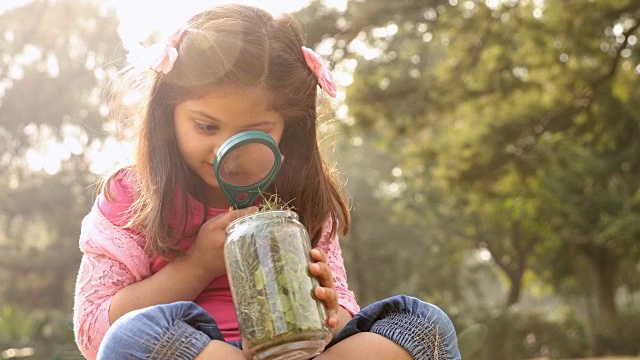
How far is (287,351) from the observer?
1549mm

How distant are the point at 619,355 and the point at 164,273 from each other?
48.3 feet

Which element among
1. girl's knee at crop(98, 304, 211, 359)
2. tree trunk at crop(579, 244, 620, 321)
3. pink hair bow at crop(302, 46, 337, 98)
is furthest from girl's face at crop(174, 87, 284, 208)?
tree trunk at crop(579, 244, 620, 321)

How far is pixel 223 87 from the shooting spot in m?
1.98

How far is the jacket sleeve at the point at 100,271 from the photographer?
1935 mm

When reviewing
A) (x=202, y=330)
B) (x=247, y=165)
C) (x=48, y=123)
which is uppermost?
(x=247, y=165)

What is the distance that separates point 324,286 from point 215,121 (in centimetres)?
53

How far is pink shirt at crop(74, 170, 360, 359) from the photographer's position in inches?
76.7

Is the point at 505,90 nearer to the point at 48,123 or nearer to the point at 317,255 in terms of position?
the point at 317,255

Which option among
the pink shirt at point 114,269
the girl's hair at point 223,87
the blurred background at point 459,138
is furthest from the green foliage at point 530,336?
the pink shirt at point 114,269

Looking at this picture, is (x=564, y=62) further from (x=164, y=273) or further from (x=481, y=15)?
(x=164, y=273)

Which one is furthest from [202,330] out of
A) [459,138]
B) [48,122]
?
[48,122]

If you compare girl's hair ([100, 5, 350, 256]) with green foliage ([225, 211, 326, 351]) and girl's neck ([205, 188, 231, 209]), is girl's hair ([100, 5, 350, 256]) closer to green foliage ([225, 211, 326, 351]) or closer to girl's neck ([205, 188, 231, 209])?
girl's neck ([205, 188, 231, 209])

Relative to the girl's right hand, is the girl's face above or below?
above

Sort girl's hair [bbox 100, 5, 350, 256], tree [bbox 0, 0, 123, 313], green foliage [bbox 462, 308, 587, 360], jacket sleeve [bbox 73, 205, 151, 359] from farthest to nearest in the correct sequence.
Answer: tree [bbox 0, 0, 123, 313], green foliage [bbox 462, 308, 587, 360], girl's hair [bbox 100, 5, 350, 256], jacket sleeve [bbox 73, 205, 151, 359]
